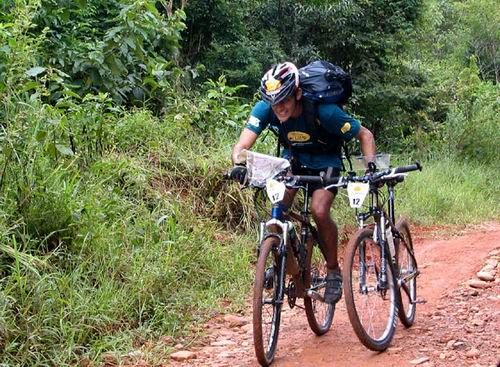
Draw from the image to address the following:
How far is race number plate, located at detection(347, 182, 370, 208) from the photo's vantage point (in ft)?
13.8

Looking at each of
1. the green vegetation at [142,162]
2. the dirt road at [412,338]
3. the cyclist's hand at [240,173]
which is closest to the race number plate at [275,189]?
the cyclist's hand at [240,173]

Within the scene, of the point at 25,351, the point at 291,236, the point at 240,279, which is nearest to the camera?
the point at 25,351

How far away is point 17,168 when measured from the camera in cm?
492

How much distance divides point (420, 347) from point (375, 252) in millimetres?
693

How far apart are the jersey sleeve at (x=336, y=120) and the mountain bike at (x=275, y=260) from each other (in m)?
0.40

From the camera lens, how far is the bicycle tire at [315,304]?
15.0 feet

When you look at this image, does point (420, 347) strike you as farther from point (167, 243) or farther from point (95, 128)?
point (95, 128)

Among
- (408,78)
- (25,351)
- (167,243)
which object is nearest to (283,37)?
(408,78)

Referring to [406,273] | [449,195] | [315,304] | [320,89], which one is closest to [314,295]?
[315,304]

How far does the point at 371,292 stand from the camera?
443cm

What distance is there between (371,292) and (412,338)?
0.55 metres

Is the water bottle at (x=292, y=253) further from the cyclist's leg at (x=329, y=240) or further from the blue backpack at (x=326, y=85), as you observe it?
the blue backpack at (x=326, y=85)

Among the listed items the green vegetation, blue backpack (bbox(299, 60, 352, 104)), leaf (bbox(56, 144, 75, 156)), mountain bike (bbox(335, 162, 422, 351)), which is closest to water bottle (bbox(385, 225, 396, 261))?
mountain bike (bbox(335, 162, 422, 351))

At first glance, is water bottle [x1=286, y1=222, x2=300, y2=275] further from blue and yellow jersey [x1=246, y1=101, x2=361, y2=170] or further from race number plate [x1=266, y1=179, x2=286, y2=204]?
blue and yellow jersey [x1=246, y1=101, x2=361, y2=170]
